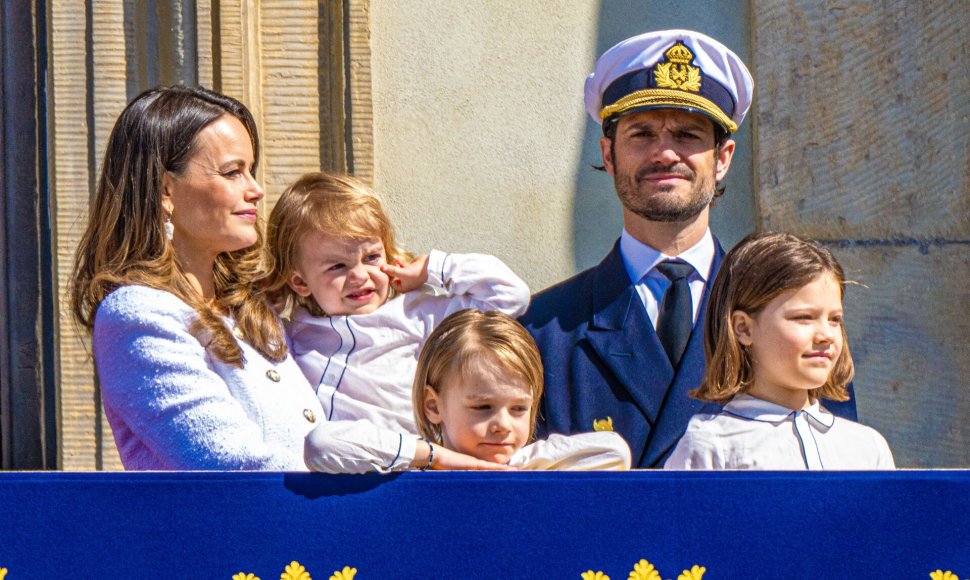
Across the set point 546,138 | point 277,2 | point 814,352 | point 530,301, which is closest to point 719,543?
point 814,352

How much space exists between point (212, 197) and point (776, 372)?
1096mm

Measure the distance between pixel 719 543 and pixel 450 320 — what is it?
0.74 m

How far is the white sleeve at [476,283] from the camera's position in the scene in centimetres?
289

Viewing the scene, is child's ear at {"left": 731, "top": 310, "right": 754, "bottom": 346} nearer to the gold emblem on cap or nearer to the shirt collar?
the shirt collar

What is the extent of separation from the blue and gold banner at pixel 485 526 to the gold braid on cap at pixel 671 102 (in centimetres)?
104

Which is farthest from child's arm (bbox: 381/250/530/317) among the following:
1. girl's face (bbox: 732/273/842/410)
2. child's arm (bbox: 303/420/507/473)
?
child's arm (bbox: 303/420/507/473)

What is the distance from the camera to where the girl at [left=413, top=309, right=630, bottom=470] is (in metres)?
2.49

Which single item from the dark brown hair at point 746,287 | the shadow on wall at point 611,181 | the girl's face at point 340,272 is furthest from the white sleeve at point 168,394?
the shadow on wall at point 611,181

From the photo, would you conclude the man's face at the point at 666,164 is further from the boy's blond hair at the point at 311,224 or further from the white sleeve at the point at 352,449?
the white sleeve at the point at 352,449

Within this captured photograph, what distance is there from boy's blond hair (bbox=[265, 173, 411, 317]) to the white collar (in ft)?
2.73

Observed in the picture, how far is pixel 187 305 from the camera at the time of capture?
250 cm

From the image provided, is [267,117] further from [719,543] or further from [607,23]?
[719,543]

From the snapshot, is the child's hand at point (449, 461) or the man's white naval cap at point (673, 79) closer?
the child's hand at point (449, 461)

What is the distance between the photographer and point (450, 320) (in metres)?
2.63
